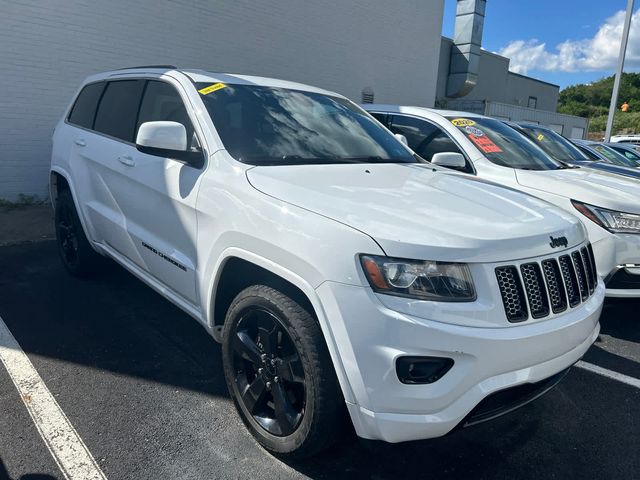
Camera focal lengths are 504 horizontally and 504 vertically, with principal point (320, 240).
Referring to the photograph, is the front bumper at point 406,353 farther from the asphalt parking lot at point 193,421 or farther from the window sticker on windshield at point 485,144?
the window sticker on windshield at point 485,144

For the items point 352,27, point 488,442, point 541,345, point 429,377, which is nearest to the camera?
point 429,377

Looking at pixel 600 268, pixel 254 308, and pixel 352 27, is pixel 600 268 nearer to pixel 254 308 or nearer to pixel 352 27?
pixel 254 308

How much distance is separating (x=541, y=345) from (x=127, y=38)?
29.6 ft

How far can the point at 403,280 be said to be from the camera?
6.41 feet

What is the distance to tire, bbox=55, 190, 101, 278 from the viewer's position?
14.5 ft

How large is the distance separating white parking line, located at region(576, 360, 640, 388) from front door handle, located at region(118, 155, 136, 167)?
346cm

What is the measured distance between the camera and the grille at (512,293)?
6.68 ft

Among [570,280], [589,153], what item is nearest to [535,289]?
[570,280]

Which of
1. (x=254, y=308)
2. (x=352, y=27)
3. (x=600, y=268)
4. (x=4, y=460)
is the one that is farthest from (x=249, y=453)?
(x=352, y=27)

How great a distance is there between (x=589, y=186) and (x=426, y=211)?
9.69 feet

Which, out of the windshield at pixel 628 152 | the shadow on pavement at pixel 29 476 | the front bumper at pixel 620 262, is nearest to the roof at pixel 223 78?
the shadow on pavement at pixel 29 476

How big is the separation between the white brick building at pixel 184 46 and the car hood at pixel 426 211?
7040 millimetres

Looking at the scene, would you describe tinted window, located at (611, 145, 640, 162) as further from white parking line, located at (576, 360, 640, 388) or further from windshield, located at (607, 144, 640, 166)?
white parking line, located at (576, 360, 640, 388)

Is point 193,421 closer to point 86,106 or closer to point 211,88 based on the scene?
point 211,88
